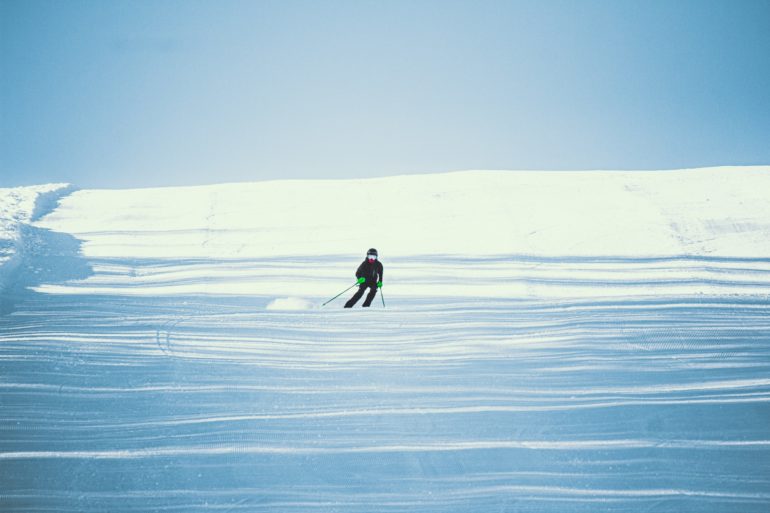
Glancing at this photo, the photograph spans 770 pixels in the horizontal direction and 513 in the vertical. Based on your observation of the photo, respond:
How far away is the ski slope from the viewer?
329 cm

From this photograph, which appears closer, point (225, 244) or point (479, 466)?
point (479, 466)

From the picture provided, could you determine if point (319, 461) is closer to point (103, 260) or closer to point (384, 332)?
point (384, 332)

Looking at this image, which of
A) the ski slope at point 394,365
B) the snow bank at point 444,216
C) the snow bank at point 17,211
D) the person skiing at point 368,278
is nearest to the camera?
the ski slope at point 394,365

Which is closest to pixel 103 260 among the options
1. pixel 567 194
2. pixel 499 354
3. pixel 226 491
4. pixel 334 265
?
pixel 334 265

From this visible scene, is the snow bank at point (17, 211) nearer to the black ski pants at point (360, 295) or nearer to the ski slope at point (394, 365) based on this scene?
the ski slope at point (394, 365)

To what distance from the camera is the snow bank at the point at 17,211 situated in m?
7.23

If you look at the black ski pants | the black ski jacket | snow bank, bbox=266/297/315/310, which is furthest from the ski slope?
the black ski jacket

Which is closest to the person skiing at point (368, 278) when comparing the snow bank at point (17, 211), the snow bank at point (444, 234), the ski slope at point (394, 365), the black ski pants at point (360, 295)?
the black ski pants at point (360, 295)

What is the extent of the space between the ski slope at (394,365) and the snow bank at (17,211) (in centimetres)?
10

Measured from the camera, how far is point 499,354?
4.89 meters

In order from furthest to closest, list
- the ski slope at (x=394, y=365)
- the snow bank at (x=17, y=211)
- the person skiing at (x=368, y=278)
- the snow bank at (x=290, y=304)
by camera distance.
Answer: the snow bank at (x=17, y=211) < the person skiing at (x=368, y=278) < the snow bank at (x=290, y=304) < the ski slope at (x=394, y=365)

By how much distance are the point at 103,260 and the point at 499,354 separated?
7.02 metres

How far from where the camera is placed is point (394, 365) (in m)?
4.68

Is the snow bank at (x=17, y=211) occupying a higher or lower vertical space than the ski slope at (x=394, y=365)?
higher
